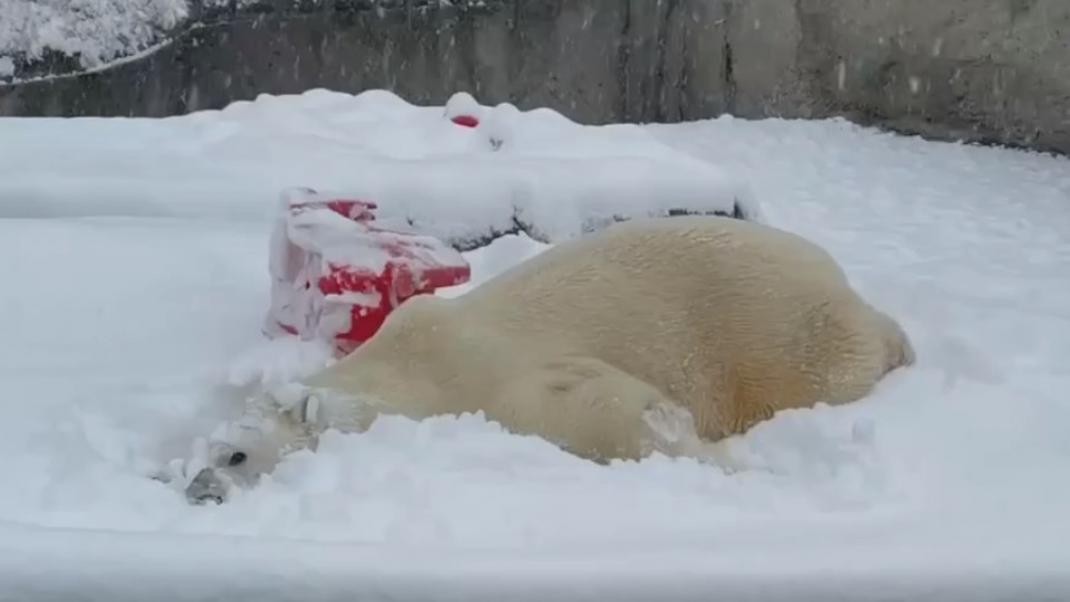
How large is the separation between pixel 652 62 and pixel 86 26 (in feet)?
9.93

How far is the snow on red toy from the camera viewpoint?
7.32ft

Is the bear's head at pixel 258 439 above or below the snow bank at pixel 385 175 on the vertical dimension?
below

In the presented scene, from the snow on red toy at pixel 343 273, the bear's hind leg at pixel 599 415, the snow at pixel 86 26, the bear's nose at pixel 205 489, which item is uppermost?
the snow at pixel 86 26

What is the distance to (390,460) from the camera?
1.63m

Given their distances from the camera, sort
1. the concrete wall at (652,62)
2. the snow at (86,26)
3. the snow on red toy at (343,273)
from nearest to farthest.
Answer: the snow on red toy at (343,273)
the snow at (86,26)
the concrete wall at (652,62)

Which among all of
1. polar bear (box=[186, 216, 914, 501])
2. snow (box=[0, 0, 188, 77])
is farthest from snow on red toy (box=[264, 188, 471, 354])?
snow (box=[0, 0, 188, 77])

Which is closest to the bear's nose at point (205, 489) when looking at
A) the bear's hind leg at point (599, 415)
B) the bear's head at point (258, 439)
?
the bear's head at point (258, 439)

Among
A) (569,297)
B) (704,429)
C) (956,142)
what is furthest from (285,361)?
(956,142)

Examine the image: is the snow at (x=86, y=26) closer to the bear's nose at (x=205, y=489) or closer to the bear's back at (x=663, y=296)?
the bear's back at (x=663, y=296)

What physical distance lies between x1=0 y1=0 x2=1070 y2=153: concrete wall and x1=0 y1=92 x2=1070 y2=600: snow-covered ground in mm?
2757

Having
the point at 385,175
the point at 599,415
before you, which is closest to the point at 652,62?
the point at 385,175

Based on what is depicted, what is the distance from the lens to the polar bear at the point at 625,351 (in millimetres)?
1759

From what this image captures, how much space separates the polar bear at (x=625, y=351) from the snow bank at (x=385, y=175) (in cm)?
97

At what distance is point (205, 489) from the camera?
158 centimetres
